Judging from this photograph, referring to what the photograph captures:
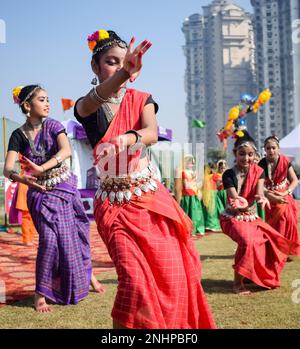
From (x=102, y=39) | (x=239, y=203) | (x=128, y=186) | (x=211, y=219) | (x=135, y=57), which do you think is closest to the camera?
(x=135, y=57)

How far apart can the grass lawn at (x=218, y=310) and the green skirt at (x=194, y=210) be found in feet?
16.4

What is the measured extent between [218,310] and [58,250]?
4.64 feet

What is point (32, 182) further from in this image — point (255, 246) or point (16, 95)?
point (255, 246)

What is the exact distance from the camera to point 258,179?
189 inches

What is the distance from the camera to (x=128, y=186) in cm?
247

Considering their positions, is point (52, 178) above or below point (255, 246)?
above

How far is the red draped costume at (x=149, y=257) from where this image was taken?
7.18 ft

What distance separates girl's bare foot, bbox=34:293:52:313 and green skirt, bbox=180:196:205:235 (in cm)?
643

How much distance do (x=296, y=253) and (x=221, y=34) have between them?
84.5 metres

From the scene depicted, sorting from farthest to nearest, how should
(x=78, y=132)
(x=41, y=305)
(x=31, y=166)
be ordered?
(x=78, y=132), (x=41, y=305), (x=31, y=166)

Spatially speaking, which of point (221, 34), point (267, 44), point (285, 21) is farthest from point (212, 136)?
point (285, 21)

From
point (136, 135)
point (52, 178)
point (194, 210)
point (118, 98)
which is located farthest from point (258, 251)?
point (194, 210)
